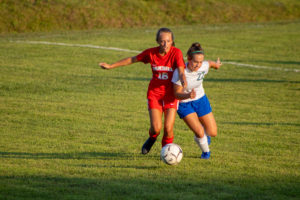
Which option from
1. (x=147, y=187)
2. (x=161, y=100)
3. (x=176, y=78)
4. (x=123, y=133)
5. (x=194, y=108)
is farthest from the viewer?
(x=123, y=133)

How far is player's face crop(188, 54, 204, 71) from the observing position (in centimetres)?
762

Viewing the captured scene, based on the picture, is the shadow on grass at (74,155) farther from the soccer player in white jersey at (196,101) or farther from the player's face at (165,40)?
the player's face at (165,40)

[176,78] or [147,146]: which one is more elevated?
[176,78]

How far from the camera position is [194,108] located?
7957 millimetres

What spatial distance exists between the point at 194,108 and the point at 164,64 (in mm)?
823

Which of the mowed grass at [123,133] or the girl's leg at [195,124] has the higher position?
the girl's leg at [195,124]

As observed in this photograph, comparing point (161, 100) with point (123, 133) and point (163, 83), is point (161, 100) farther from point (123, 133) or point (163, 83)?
point (123, 133)

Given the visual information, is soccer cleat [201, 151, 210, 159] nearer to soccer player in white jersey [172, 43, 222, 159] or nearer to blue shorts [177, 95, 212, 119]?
soccer player in white jersey [172, 43, 222, 159]

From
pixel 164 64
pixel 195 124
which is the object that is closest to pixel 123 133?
pixel 195 124

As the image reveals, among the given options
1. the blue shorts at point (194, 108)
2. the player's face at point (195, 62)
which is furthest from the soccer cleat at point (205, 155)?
the player's face at point (195, 62)

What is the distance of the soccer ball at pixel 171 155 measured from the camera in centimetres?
720

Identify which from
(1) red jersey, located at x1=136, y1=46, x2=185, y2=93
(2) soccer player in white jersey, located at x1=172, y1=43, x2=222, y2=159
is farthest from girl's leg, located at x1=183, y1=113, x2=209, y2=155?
(1) red jersey, located at x1=136, y1=46, x2=185, y2=93

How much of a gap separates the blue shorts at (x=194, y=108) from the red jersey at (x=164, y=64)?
35cm

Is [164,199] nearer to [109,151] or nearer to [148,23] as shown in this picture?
[109,151]
